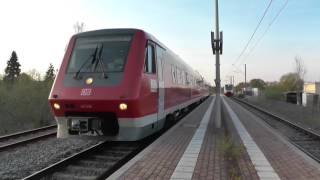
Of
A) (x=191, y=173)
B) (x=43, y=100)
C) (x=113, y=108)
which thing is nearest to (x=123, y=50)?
(x=113, y=108)

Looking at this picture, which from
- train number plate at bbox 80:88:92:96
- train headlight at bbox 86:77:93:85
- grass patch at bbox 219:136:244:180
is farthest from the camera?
train headlight at bbox 86:77:93:85

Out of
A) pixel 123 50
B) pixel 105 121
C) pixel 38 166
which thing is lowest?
pixel 38 166

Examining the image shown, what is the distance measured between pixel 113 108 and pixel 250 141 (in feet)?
13.9

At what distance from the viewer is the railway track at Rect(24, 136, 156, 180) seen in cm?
722

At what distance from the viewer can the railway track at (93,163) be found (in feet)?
23.7

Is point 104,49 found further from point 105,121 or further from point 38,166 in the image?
point 38,166

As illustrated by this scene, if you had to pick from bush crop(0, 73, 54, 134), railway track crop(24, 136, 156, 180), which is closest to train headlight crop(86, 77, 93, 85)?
railway track crop(24, 136, 156, 180)

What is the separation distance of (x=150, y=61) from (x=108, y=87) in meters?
1.68

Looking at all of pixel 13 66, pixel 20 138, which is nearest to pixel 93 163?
pixel 20 138

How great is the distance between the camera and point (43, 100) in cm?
2612

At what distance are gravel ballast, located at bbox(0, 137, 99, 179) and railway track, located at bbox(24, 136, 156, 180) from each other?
0.47 m

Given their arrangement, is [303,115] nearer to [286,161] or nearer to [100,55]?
[286,161]

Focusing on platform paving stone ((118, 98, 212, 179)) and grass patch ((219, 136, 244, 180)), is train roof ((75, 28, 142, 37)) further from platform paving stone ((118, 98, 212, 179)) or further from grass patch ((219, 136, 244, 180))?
grass patch ((219, 136, 244, 180))

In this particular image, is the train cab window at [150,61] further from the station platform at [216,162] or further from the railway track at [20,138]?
the railway track at [20,138]
